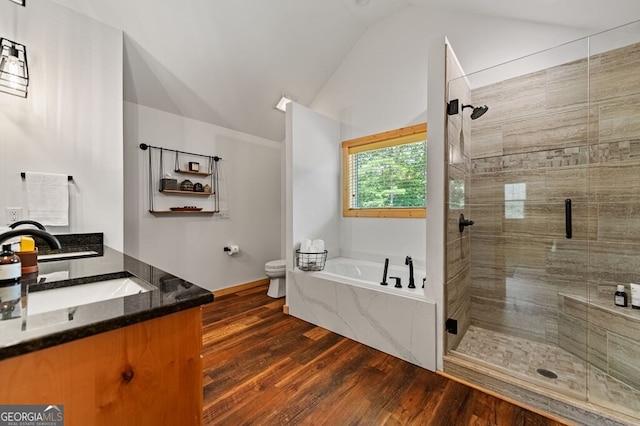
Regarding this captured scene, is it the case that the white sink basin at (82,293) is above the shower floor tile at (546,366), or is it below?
above

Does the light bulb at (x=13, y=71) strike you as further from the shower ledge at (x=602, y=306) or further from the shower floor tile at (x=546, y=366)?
the shower ledge at (x=602, y=306)

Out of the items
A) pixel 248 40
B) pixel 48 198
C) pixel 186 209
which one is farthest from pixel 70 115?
pixel 248 40

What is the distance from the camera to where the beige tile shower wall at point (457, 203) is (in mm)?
1985

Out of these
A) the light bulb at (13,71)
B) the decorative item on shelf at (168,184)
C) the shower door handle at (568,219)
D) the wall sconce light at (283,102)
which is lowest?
the shower door handle at (568,219)

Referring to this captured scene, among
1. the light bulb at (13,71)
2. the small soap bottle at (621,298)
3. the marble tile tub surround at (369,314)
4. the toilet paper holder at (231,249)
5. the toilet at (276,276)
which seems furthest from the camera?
the toilet paper holder at (231,249)

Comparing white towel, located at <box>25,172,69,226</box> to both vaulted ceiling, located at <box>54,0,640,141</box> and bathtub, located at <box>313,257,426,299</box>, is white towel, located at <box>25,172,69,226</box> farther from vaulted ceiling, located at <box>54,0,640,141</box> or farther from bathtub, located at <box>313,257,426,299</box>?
bathtub, located at <box>313,257,426,299</box>

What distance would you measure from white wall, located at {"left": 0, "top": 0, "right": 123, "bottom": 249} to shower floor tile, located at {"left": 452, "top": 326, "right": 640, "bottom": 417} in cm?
299

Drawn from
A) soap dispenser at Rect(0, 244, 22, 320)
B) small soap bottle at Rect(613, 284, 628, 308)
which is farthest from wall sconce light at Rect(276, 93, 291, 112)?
small soap bottle at Rect(613, 284, 628, 308)

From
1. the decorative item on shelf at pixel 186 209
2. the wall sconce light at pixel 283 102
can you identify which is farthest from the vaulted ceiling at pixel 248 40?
the decorative item on shelf at pixel 186 209

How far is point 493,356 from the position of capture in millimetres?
1983

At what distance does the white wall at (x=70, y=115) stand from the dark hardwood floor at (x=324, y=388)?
1375 mm

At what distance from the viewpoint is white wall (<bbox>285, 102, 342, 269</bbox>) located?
9.58 ft

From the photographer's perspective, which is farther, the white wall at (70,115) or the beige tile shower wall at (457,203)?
the beige tile shower wall at (457,203)

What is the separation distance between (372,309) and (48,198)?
2.55 metres
